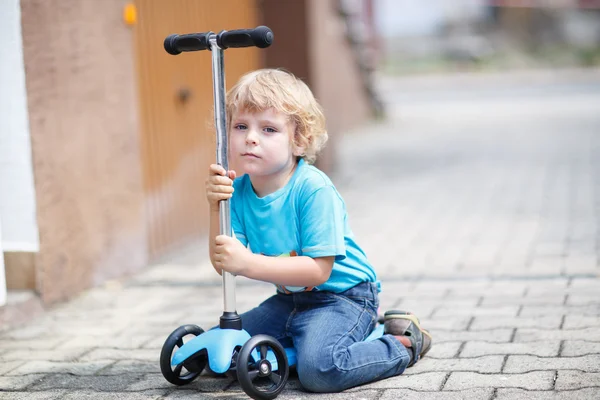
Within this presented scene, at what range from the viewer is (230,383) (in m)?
3.35

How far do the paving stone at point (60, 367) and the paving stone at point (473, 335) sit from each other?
1.41m

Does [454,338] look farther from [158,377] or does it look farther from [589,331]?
[158,377]

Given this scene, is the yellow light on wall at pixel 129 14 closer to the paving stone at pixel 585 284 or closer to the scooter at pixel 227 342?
the scooter at pixel 227 342

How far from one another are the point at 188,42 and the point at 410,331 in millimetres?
1402

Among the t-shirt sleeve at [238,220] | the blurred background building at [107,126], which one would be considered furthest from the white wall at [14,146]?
the t-shirt sleeve at [238,220]

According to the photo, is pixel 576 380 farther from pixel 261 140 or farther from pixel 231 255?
pixel 261 140

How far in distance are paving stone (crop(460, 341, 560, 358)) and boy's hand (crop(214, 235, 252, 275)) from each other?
1070 millimetres

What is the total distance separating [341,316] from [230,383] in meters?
0.49

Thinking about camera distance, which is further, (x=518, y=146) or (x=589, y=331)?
(x=518, y=146)

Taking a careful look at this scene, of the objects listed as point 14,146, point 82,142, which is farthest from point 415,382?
point 82,142

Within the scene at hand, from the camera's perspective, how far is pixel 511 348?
3.60m

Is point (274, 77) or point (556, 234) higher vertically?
point (274, 77)

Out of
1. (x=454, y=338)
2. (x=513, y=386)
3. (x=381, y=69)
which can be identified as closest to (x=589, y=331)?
(x=454, y=338)

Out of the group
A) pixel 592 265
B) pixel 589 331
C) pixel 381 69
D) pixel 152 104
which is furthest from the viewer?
pixel 381 69
